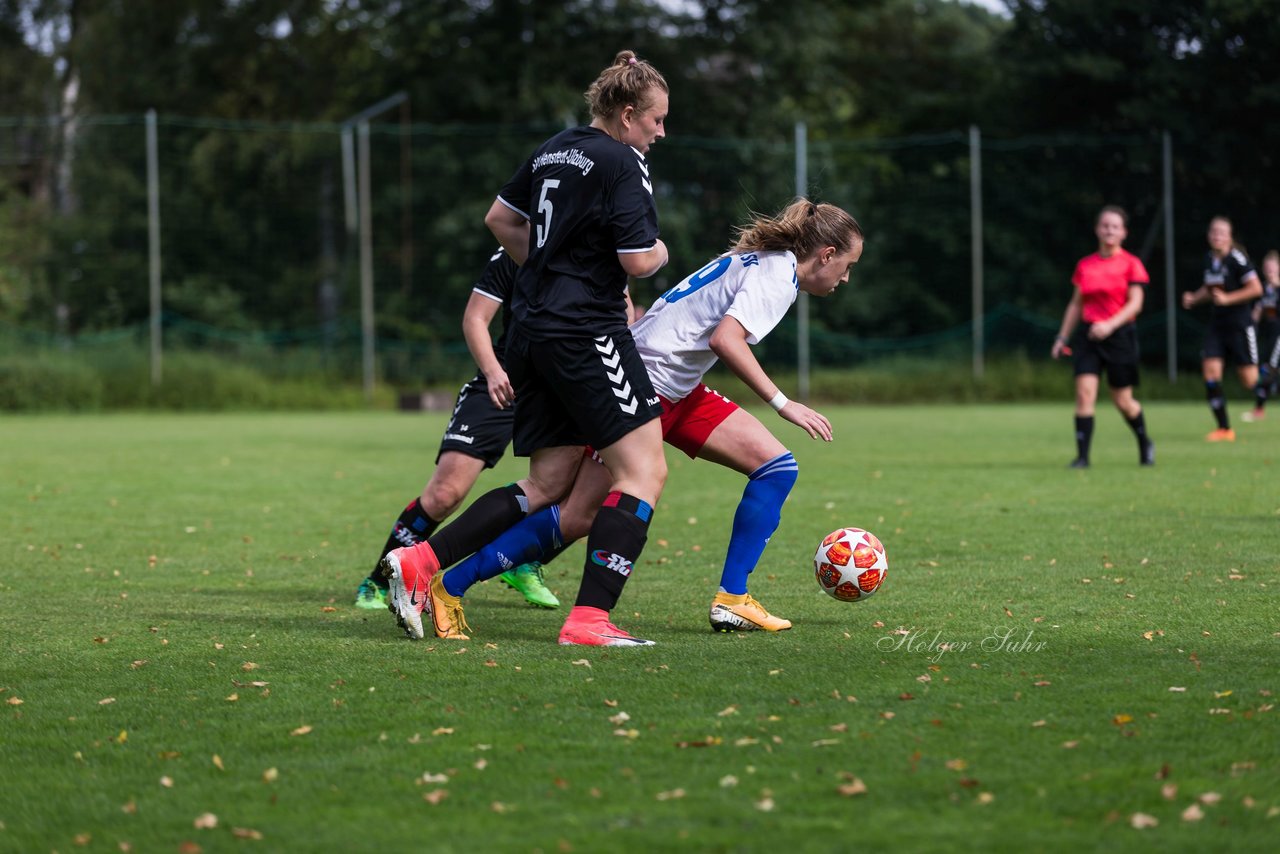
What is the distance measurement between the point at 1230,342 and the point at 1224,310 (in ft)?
1.34

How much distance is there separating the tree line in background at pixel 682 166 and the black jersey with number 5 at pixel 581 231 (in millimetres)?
23030

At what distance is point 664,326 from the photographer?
18.2ft

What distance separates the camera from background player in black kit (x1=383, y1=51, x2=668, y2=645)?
200 inches

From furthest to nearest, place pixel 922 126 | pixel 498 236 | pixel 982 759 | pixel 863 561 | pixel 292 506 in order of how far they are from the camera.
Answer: pixel 922 126 < pixel 292 506 < pixel 863 561 < pixel 498 236 < pixel 982 759

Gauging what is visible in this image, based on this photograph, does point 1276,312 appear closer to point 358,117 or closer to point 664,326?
point 664,326

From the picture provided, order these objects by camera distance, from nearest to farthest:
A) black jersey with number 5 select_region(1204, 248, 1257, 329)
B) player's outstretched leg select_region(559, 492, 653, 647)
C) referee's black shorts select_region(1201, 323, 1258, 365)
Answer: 1. player's outstretched leg select_region(559, 492, 653, 647)
2. referee's black shorts select_region(1201, 323, 1258, 365)
3. black jersey with number 5 select_region(1204, 248, 1257, 329)

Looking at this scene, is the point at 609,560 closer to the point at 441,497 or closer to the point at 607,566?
the point at 607,566

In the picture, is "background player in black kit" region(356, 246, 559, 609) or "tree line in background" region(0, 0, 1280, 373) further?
"tree line in background" region(0, 0, 1280, 373)

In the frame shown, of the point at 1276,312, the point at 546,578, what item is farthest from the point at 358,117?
the point at 546,578

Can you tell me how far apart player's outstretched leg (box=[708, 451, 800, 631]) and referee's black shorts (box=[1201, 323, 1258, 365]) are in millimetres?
11711

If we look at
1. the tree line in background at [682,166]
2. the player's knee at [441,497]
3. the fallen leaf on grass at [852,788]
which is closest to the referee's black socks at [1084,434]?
the player's knee at [441,497]

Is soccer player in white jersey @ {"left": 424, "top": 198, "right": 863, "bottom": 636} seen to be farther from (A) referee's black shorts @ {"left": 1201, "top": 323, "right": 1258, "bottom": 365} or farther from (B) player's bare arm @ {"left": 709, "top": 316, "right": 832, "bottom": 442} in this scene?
(A) referee's black shorts @ {"left": 1201, "top": 323, "right": 1258, "bottom": 365}

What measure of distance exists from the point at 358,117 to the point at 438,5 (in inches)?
110

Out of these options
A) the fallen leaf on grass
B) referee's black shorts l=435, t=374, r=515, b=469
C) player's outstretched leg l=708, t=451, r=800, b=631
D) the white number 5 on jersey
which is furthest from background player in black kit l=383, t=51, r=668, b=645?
the fallen leaf on grass
